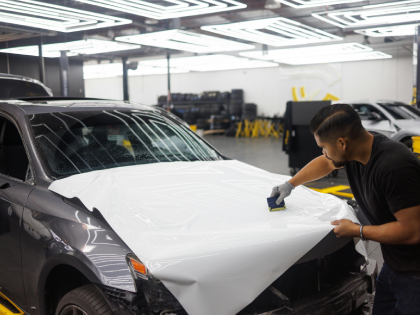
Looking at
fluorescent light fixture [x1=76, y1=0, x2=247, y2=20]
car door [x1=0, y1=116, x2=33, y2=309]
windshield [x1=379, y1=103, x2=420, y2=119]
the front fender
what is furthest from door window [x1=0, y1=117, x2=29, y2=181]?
windshield [x1=379, y1=103, x2=420, y2=119]

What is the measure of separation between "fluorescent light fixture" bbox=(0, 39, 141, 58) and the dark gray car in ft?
23.8

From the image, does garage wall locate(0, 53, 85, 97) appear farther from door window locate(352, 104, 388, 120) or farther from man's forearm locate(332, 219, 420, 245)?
man's forearm locate(332, 219, 420, 245)

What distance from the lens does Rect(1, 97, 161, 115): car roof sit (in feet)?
8.84

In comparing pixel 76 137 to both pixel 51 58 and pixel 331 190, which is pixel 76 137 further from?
pixel 51 58

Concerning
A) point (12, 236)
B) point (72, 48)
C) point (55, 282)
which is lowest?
point (55, 282)

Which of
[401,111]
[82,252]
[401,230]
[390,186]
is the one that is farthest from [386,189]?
[401,111]

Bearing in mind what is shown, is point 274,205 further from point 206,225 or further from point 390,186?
point 390,186

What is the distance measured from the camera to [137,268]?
5.30 ft

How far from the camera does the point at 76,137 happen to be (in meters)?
2.65

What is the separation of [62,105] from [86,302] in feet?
5.20

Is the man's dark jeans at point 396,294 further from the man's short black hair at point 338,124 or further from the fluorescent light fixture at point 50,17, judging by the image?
the fluorescent light fixture at point 50,17

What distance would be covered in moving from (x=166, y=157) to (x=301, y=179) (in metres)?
1.03

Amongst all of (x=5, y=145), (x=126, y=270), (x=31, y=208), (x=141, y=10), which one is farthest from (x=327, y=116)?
(x=141, y=10)

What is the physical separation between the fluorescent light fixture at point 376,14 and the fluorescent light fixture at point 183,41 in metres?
3.40
